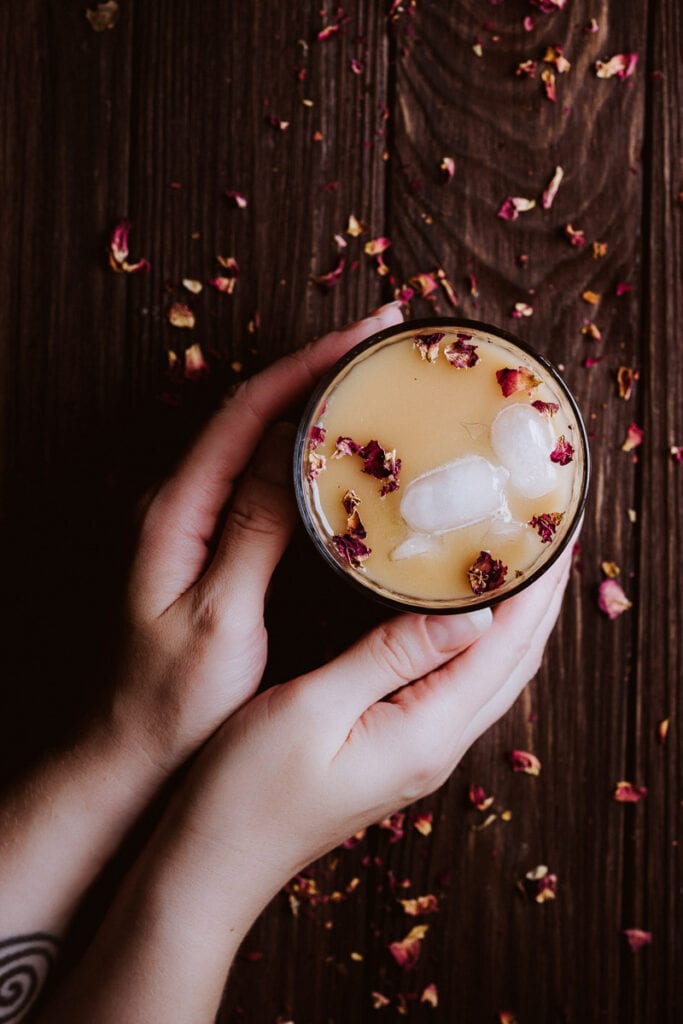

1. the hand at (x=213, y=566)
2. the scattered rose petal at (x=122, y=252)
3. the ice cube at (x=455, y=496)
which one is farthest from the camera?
the scattered rose petal at (x=122, y=252)

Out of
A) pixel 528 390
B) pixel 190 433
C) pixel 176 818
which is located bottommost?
pixel 176 818

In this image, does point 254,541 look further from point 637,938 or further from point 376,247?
point 637,938

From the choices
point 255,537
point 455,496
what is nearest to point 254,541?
point 255,537

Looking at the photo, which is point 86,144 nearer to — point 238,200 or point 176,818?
point 238,200

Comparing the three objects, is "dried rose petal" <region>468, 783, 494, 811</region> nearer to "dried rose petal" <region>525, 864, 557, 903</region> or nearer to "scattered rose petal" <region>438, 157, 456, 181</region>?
"dried rose petal" <region>525, 864, 557, 903</region>

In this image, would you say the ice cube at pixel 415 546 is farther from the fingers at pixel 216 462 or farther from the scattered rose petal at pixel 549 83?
the scattered rose petal at pixel 549 83

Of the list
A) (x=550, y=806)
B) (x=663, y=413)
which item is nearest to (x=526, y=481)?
(x=663, y=413)

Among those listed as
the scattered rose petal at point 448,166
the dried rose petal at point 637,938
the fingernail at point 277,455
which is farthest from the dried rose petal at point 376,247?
the dried rose petal at point 637,938
